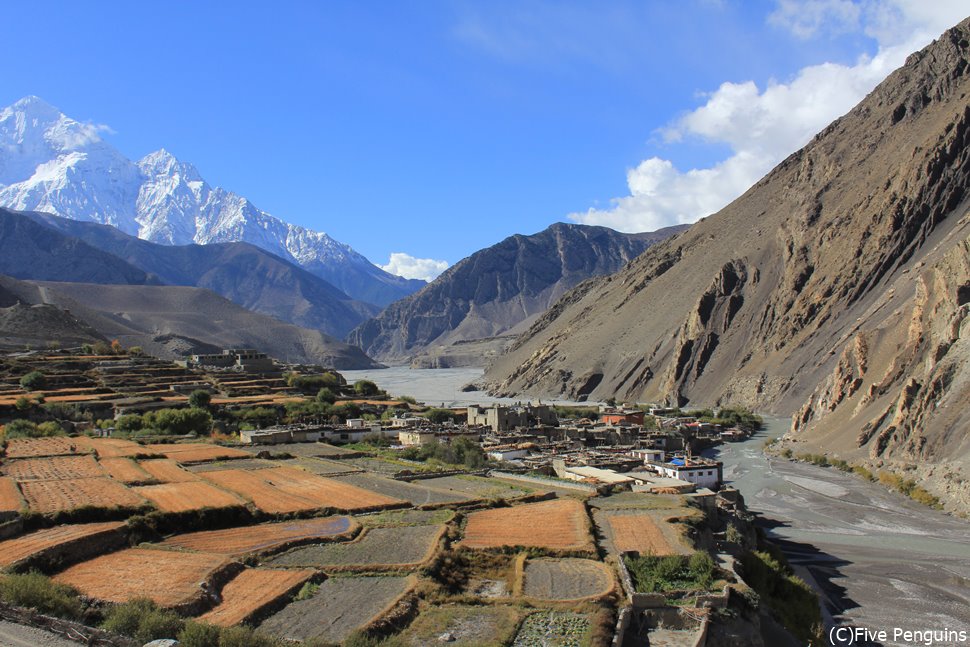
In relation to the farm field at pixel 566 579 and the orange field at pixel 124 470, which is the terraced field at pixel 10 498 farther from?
the farm field at pixel 566 579

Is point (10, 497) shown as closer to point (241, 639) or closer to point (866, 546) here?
point (241, 639)

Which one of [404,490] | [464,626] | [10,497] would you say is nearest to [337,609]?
[464,626]

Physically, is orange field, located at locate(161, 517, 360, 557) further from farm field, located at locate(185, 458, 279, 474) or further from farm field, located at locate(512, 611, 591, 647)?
farm field, located at locate(185, 458, 279, 474)

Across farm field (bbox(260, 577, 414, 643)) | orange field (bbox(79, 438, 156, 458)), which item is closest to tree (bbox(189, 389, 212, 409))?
orange field (bbox(79, 438, 156, 458))

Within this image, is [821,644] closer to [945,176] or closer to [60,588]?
[60,588]

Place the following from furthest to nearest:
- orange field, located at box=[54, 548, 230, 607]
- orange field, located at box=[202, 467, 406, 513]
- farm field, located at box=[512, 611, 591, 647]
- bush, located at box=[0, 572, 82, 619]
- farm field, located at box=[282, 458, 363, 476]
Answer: farm field, located at box=[282, 458, 363, 476] → orange field, located at box=[202, 467, 406, 513] → orange field, located at box=[54, 548, 230, 607] → farm field, located at box=[512, 611, 591, 647] → bush, located at box=[0, 572, 82, 619]
